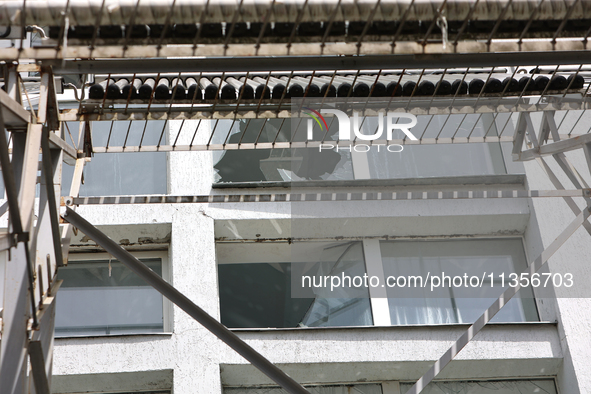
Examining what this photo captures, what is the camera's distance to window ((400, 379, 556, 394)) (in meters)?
7.25

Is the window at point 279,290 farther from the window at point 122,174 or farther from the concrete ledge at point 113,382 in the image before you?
the window at point 122,174

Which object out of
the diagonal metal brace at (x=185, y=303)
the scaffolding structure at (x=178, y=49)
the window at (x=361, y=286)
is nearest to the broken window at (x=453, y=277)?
the window at (x=361, y=286)

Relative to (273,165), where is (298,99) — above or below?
below

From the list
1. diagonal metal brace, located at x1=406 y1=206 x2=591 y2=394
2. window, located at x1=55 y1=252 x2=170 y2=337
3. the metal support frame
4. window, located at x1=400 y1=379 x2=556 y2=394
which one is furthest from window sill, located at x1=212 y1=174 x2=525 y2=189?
the metal support frame

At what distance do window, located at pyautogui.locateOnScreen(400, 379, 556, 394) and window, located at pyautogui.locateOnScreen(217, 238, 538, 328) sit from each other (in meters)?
0.72

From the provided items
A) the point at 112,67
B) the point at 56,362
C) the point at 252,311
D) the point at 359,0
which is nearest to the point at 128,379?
the point at 56,362

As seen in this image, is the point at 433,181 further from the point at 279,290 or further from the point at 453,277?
the point at 279,290

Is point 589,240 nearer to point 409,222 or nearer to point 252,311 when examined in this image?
point 409,222

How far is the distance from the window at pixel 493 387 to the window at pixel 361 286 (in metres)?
0.72

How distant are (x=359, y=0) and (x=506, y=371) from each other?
5.40m

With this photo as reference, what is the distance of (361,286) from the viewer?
25.5 ft

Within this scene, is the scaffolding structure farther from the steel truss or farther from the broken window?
the broken window

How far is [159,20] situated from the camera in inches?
121

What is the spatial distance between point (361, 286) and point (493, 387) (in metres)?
1.86
